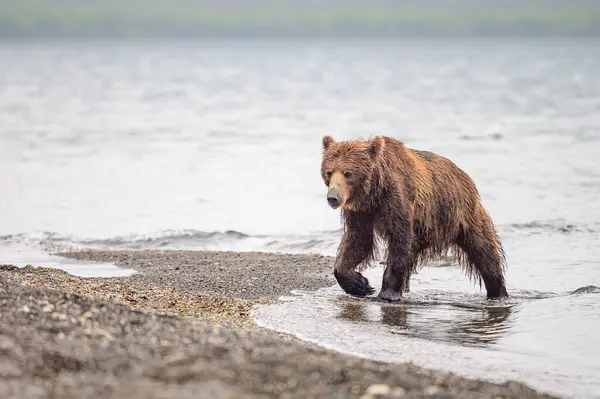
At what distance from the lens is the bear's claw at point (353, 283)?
1065 centimetres

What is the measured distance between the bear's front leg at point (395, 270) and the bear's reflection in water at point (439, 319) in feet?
0.45

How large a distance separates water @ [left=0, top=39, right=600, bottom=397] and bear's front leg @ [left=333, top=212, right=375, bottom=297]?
20 centimetres

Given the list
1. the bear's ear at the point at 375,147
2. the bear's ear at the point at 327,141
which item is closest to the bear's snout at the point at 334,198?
the bear's ear at the point at 375,147

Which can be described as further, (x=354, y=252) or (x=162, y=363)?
(x=354, y=252)

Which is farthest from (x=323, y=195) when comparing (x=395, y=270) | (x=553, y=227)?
(x=395, y=270)

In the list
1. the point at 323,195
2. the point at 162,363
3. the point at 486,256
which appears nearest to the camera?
the point at 162,363

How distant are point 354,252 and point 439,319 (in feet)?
3.90

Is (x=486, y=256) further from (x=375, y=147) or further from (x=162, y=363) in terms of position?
(x=162, y=363)

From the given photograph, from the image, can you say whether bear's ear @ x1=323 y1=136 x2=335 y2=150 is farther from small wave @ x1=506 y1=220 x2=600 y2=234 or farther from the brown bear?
small wave @ x1=506 y1=220 x2=600 y2=234

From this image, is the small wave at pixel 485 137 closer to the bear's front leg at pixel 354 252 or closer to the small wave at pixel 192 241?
the small wave at pixel 192 241

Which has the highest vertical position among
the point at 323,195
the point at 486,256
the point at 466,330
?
the point at 323,195

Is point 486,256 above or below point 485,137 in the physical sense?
below

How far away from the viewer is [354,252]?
10.5 m

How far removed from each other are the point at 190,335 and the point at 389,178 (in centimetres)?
376
